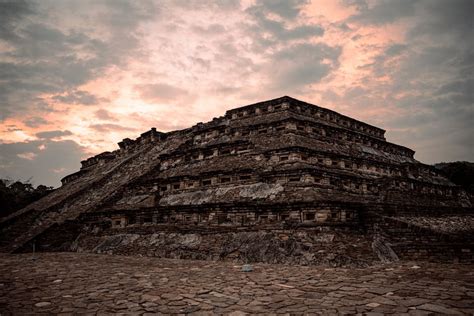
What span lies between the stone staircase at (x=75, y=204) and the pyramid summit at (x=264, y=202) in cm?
9

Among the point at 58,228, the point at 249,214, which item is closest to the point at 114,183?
the point at 58,228

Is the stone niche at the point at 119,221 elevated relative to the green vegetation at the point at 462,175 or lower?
lower

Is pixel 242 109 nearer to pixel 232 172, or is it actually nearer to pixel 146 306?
pixel 232 172

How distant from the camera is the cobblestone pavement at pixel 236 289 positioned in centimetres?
486

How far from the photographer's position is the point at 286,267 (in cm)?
826

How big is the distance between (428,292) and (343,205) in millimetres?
4691

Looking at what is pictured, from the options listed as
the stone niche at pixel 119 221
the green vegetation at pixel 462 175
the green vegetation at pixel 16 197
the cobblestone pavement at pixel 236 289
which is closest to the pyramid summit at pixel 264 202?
the stone niche at pixel 119 221

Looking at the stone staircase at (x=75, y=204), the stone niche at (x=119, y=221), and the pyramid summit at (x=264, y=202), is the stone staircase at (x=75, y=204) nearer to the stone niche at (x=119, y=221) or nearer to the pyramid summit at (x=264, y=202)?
the pyramid summit at (x=264, y=202)

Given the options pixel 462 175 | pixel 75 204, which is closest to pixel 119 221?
pixel 75 204

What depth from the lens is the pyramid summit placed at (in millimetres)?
9609

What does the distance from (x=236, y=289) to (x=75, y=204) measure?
14.5 m

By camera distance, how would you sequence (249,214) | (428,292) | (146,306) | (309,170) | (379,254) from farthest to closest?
(309,170)
(249,214)
(379,254)
(428,292)
(146,306)

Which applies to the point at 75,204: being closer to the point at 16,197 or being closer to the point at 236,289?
the point at 236,289

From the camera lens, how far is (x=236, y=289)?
239 inches
